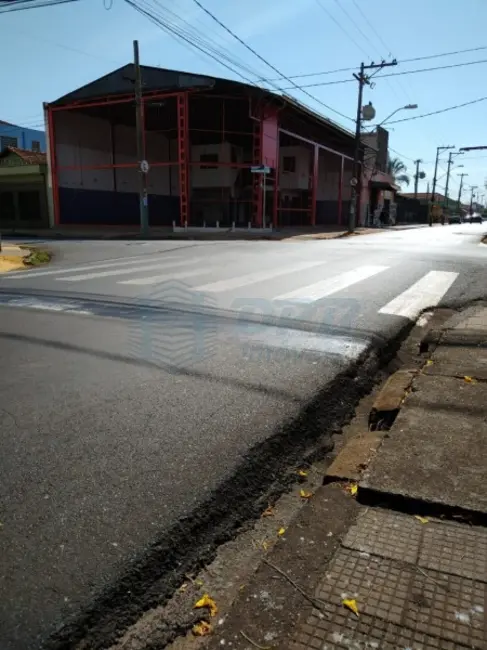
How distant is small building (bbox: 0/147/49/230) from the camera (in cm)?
3593

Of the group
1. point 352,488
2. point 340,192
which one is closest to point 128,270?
point 352,488

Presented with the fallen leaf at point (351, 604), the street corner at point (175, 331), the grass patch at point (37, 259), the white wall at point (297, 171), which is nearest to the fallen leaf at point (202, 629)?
the fallen leaf at point (351, 604)

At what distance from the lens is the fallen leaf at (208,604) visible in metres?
2.06

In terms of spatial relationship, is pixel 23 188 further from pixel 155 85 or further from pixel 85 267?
pixel 85 267

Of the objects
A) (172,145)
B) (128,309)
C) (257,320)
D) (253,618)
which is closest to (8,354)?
(128,309)

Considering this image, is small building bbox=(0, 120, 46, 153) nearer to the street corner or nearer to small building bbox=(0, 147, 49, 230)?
small building bbox=(0, 147, 49, 230)

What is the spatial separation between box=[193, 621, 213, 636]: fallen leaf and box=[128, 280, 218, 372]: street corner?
2.93 m

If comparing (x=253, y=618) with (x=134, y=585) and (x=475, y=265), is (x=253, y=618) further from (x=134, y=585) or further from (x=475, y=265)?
(x=475, y=265)

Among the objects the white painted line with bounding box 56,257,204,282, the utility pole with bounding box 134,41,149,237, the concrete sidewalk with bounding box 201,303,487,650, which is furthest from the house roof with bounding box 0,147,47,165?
the concrete sidewalk with bounding box 201,303,487,650

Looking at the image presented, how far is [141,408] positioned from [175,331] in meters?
2.29

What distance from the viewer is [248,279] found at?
1020cm

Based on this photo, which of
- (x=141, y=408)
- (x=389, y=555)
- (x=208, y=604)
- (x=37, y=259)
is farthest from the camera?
(x=37, y=259)

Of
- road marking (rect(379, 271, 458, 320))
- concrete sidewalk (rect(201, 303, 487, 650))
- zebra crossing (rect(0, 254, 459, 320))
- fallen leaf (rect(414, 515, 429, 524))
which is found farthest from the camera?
zebra crossing (rect(0, 254, 459, 320))

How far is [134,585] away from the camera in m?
2.13
